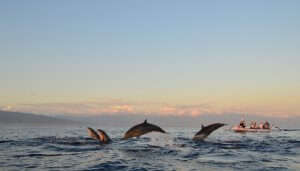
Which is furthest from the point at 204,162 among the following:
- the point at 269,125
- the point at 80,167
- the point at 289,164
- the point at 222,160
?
the point at 269,125

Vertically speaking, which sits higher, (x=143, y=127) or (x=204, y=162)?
(x=143, y=127)

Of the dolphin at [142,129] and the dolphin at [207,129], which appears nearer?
the dolphin at [142,129]

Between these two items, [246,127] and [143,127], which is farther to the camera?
[246,127]

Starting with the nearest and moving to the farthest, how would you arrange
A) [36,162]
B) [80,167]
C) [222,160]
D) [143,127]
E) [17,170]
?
1. [17,170]
2. [80,167]
3. [36,162]
4. [222,160]
5. [143,127]

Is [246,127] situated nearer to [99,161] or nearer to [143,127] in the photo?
[143,127]

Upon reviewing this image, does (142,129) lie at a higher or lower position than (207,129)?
higher

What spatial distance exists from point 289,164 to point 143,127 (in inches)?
441

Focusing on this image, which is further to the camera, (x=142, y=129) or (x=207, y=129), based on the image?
(x=207, y=129)

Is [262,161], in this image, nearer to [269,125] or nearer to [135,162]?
[135,162]

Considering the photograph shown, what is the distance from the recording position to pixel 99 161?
1897 cm

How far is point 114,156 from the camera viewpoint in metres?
21.2

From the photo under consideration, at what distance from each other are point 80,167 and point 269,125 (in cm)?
6010

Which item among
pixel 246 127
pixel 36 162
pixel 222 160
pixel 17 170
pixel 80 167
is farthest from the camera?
pixel 246 127

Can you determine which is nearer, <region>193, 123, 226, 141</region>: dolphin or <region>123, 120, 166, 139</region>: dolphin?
<region>123, 120, 166, 139</region>: dolphin
